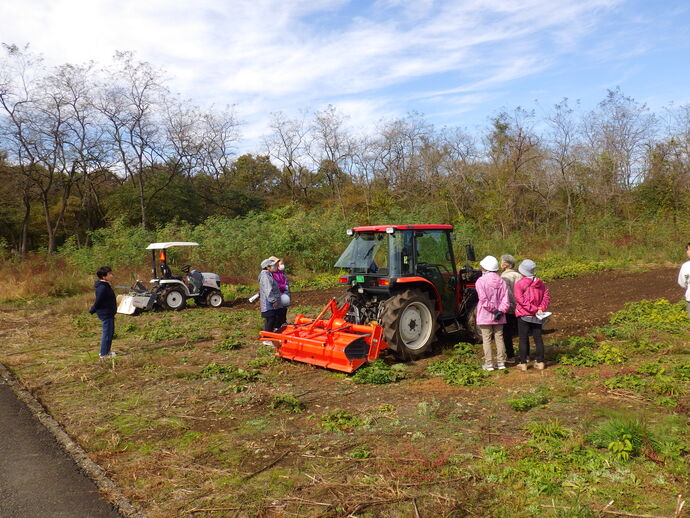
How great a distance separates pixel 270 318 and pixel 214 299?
648 centimetres

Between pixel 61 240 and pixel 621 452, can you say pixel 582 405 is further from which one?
pixel 61 240

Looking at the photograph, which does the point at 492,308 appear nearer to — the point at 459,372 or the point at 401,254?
the point at 459,372

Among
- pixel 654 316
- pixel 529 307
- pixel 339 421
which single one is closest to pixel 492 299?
pixel 529 307

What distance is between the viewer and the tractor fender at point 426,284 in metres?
7.82

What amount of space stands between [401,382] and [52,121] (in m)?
28.8

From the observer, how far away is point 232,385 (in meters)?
6.95

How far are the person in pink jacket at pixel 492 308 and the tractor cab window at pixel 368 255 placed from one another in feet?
4.97

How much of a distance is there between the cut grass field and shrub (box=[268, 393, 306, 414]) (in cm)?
3

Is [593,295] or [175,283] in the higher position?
[175,283]

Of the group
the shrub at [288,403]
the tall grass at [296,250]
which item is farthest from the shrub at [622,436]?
the tall grass at [296,250]

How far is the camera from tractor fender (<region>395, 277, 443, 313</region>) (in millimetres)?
7819

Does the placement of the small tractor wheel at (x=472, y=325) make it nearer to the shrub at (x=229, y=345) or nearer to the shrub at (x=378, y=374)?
the shrub at (x=378, y=374)

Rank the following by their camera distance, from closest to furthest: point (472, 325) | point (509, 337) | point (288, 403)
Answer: point (288, 403) < point (509, 337) < point (472, 325)

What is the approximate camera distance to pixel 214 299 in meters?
15.0
